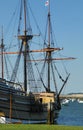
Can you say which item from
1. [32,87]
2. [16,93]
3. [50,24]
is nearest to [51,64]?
[50,24]

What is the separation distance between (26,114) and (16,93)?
4216mm

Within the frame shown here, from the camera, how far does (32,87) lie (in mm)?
71688

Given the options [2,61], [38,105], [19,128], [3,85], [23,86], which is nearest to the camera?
[19,128]

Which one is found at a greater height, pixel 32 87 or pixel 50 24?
pixel 50 24

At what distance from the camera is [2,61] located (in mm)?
82188

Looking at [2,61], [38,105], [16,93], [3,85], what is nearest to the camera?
[3,85]

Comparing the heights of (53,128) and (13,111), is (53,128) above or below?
above

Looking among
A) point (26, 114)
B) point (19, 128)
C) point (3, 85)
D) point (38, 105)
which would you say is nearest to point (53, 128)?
point (19, 128)

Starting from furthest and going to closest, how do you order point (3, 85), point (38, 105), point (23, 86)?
point (23, 86) < point (38, 105) < point (3, 85)

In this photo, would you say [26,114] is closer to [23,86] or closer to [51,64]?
[23,86]

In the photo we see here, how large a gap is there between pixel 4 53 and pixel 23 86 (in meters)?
17.9

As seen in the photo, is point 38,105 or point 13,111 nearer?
point 13,111

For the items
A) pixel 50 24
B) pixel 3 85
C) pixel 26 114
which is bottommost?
pixel 26 114

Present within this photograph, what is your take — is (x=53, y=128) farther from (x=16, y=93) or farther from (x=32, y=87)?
(x=32, y=87)
